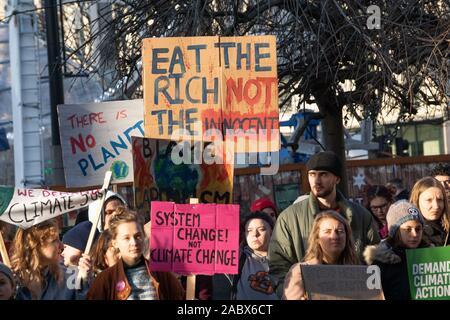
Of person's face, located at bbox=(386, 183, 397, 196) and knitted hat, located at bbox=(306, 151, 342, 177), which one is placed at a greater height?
knitted hat, located at bbox=(306, 151, 342, 177)

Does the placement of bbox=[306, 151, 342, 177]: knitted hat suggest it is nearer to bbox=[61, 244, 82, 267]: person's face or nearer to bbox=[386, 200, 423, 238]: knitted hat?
bbox=[386, 200, 423, 238]: knitted hat

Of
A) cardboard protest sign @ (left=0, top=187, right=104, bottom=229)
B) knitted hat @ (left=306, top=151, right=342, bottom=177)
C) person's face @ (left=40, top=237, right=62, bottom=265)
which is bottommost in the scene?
person's face @ (left=40, top=237, right=62, bottom=265)

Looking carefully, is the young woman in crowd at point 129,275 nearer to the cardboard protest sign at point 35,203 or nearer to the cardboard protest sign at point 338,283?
the cardboard protest sign at point 338,283

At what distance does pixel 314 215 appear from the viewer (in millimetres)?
7742

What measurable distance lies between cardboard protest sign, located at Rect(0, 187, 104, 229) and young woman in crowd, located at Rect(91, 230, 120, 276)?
670mm

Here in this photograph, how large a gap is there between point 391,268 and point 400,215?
38 centimetres

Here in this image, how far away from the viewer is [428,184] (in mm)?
8336

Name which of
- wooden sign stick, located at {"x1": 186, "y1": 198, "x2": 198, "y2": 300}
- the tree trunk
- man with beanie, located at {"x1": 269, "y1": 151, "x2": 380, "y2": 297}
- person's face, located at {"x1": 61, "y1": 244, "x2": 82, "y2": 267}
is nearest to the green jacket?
man with beanie, located at {"x1": 269, "y1": 151, "x2": 380, "y2": 297}

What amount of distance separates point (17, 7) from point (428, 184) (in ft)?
40.3

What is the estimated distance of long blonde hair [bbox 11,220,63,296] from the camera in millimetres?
7239

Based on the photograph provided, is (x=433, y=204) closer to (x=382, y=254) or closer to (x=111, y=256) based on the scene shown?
(x=382, y=254)

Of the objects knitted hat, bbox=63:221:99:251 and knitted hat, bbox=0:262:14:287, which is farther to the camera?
knitted hat, bbox=63:221:99:251
